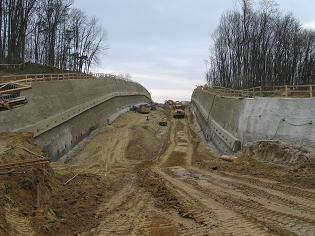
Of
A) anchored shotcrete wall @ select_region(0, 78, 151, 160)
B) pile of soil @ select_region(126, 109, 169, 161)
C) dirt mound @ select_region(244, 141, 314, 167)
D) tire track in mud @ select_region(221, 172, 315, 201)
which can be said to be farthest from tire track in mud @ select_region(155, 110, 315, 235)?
pile of soil @ select_region(126, 109, 169, 161)

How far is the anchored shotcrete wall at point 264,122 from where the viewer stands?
Result: 26.9 metres

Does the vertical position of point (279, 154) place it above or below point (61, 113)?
below

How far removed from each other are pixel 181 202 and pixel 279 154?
10.8m

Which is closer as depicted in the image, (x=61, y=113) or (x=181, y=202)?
(x=181, y=202)

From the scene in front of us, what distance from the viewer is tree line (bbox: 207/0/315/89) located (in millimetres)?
67875

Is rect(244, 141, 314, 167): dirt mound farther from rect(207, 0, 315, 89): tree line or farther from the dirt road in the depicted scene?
rect(207, 0, 315, 89): tree line

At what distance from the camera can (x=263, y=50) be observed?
6769cm

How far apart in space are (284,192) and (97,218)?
8.31 m

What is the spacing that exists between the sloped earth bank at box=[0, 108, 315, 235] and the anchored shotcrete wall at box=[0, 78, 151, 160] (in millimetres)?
5059

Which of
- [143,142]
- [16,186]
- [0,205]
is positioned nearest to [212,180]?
[16,186]

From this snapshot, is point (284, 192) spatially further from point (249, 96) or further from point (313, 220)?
point (249, 96)

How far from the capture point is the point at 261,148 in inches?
1171

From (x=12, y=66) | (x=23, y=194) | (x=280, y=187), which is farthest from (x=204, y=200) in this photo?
(x=12, y=66)

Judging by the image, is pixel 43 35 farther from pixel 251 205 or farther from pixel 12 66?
pixel 251 205
